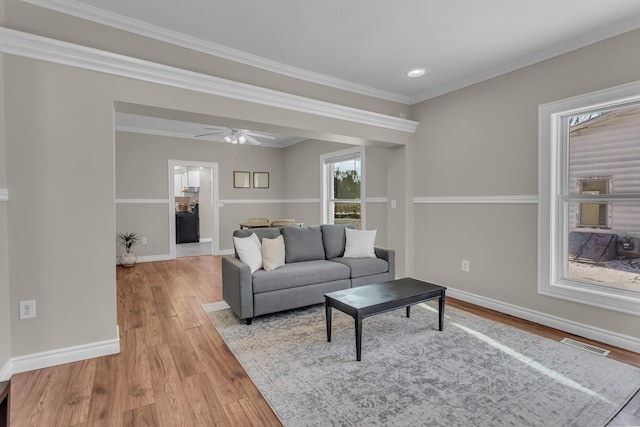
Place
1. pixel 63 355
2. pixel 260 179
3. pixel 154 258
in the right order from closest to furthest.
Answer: pixel 63 355 < pixel 154 258 < pixel 260 179

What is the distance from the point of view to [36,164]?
2215 mm

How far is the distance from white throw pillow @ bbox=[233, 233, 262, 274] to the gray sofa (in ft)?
0.24

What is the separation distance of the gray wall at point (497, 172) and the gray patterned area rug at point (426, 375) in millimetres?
568

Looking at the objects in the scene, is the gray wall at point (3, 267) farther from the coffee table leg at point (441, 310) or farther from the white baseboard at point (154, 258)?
the white baseboard at point (154, 258)

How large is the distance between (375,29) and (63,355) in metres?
3.52

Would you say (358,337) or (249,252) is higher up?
(249,252)

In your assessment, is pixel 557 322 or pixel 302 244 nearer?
pixel 557 322

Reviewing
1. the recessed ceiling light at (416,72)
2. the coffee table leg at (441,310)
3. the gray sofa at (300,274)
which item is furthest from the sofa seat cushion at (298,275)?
the recessed ceiling light at (416,72)

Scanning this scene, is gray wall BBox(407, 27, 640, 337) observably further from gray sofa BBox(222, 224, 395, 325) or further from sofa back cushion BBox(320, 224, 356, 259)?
sofa back cushion BBox(320, 224, 356, 259)

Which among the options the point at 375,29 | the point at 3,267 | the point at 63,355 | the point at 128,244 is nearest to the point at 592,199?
the point at 375,29

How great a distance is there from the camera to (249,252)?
10.8 ft

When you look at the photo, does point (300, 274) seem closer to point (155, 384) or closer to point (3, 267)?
point (155, 384)

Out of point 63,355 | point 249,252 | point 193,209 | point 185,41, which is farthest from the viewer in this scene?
point 193,209

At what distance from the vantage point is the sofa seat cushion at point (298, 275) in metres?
3.11
